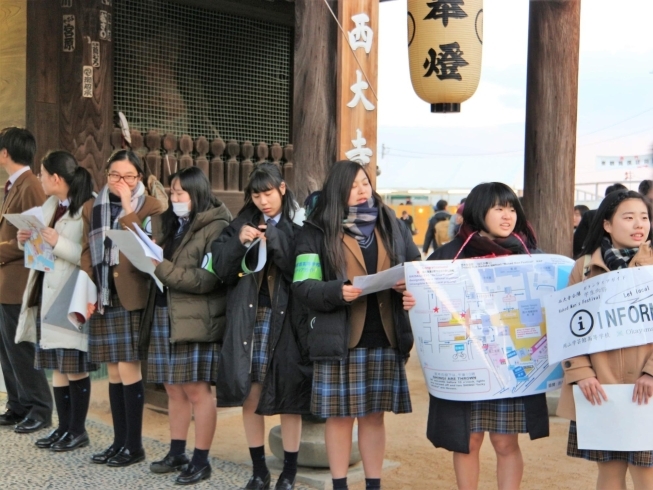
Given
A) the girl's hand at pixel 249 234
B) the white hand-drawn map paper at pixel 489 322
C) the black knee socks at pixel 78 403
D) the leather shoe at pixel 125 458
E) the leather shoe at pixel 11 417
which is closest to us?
the white hand-drawn map paper at pixel 489 322

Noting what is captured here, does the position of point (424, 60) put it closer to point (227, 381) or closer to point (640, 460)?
point (227, 381)

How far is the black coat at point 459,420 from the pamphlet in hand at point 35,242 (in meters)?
2.86

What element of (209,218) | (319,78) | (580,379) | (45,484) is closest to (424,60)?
(319,78)

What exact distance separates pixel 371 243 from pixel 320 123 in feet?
3.76

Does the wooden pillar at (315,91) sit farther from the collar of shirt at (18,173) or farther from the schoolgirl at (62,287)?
the collar of shirt at (18,173)

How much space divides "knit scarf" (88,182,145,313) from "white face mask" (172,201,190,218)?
0.40 meters

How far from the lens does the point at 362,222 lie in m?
4.09

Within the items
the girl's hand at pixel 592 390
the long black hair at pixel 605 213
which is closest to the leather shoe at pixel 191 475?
the girl's hand at pixel 592 390

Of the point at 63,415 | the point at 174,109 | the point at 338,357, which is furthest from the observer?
the point at 174,109

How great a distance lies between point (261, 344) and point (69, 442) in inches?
76.3

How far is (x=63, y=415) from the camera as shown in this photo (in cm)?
553

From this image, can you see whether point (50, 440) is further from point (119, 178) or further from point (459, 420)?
point (459, 420)

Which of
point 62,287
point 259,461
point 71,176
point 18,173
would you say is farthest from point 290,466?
point 18,173

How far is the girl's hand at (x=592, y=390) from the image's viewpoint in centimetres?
326
